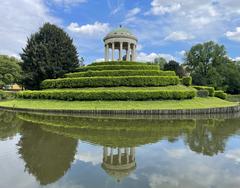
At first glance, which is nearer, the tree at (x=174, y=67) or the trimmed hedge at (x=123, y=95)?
the trimmed hedge at (x=123, y=95)

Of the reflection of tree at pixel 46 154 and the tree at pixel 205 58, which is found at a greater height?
the tree at pixel 205 58

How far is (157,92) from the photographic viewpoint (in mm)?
25328

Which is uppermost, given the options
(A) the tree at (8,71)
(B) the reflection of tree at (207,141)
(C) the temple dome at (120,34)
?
(C) the temple dome at (120,34)

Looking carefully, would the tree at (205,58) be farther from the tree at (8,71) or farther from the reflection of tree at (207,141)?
the reflection of tree at (207,141)

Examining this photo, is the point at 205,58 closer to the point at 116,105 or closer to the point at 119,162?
the point at 116,105

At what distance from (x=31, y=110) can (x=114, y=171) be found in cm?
1827

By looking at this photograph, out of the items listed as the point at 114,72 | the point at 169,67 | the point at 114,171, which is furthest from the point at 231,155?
the point at 169,67

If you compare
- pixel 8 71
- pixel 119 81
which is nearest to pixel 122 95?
pixel 119 81

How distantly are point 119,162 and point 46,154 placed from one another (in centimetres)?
229

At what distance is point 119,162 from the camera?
7.84 m

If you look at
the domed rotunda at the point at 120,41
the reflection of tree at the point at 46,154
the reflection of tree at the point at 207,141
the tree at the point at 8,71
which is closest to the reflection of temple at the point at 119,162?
the reflection of tree at the point at 46,154

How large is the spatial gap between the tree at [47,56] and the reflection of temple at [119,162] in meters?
29.6

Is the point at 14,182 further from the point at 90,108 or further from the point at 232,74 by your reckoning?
the point at 232,74

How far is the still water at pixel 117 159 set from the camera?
Result: 20.2ft
